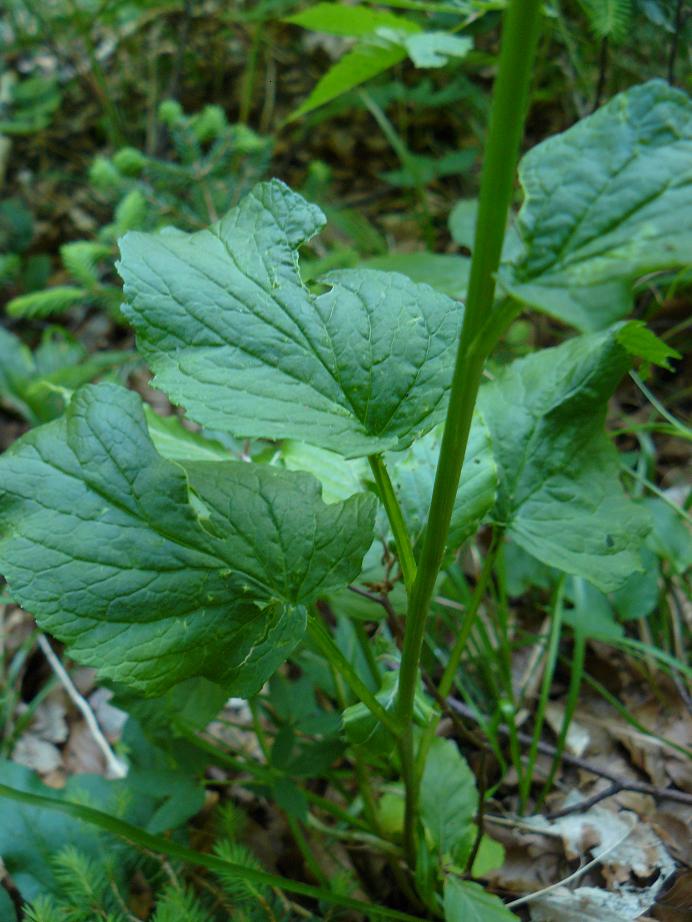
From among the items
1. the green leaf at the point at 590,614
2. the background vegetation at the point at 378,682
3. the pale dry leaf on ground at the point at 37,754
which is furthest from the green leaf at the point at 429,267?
the pale dry leaf on ground at the point at 37,754

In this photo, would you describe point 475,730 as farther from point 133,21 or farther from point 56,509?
point 133,21

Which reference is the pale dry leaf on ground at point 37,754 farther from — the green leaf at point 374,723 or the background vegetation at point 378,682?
the green leaf at point 374,723

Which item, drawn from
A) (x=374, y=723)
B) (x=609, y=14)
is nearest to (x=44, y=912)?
(x=374, y=723)

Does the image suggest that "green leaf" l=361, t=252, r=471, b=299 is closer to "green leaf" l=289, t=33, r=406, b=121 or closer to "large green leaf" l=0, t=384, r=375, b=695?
"green leaf" l=289, t=33, r=406, b=121

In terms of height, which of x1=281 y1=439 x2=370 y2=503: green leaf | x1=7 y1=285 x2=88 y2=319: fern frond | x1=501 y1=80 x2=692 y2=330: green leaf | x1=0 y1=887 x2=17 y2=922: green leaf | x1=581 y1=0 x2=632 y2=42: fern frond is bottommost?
x1=0 y1=887 x2=17 y2=922: green leaf

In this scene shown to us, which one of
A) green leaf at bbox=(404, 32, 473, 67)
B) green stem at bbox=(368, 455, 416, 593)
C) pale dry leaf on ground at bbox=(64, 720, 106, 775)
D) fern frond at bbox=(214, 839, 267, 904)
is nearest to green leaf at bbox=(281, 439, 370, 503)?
green stem at bbox=(368, 455, 416, 593)

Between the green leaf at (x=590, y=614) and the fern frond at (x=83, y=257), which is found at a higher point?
the fern frond at (x=83, y=257)

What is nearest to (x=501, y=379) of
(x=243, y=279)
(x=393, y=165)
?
(x=243, y=279)
